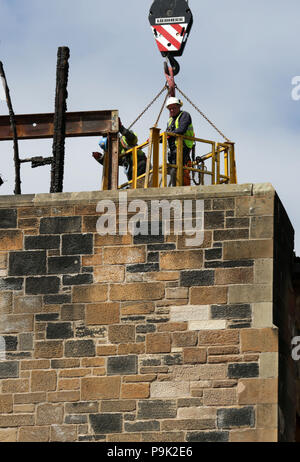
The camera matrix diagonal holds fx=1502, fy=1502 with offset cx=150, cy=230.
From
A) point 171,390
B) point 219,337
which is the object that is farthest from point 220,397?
point 219,337

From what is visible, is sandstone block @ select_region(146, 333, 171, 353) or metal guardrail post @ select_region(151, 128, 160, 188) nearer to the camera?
sandstone block @ select_region(146, 333, 171, 353)

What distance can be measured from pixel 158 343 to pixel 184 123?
3.99 meters

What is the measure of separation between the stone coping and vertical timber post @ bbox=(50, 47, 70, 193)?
1192mm

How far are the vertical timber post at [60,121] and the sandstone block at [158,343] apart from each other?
2.84 metres

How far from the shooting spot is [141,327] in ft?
57.0

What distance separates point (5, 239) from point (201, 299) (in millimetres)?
2517

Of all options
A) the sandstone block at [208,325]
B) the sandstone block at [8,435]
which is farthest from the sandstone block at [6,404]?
the sandstone block at [208,325]

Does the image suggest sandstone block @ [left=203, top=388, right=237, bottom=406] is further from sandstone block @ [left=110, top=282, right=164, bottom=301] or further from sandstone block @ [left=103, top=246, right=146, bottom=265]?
sandstone block @ [left=103, top=246, right=146, bottom=265]

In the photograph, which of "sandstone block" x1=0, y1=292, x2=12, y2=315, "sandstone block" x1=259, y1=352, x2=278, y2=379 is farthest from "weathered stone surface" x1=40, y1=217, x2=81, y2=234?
"sandstone block" x1=259, y1=352, x2=278, y2=379

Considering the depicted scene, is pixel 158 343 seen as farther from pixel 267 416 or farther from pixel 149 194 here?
pixel 149 194

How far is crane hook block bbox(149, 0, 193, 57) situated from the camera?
71.7 ft

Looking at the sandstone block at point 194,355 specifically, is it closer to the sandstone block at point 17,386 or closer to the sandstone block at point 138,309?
the sandstone block at point 138,309

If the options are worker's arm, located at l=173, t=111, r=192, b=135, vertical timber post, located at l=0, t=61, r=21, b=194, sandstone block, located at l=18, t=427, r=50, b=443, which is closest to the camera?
sandstone block, located at l=18, t=427, r=50, b=443
